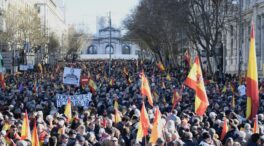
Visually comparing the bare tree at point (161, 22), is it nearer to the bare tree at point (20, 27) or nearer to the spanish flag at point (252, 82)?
the bare tree at point (20, 27)

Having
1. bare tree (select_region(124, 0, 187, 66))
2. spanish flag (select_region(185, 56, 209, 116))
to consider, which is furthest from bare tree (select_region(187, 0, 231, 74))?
spanish flag (select_region(185, 56, 209, 116))

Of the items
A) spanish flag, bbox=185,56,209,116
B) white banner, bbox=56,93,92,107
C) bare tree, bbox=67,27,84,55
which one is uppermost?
bare tree, bbox=67,27,84,55

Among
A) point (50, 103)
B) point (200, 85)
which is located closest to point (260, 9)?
point (50, 103)

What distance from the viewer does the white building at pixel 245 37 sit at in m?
55.5

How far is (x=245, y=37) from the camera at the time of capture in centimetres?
6159

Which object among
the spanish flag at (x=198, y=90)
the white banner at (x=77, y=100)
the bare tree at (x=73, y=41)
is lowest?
the white banner at (x=77, y=100)

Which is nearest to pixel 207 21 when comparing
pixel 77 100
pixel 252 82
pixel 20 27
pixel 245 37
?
pixel 245 37

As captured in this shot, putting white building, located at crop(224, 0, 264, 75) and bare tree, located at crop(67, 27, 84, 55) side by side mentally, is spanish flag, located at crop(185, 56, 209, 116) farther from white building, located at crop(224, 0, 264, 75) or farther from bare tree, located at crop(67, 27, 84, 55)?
bare tree, located at crop(67, 27, 84, 55)

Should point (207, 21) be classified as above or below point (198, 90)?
above

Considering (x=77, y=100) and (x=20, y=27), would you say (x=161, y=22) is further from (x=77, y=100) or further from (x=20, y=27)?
(x=77, y=100)

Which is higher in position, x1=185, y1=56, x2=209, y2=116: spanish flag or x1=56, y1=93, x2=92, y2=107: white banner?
x1=185, y1=56, x2=209, y2=116: spanish flag

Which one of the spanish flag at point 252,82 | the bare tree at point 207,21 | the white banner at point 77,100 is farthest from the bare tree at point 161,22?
the spanish flag at point 252,82

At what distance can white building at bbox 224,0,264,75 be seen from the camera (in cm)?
5547

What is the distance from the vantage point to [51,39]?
99188mm
